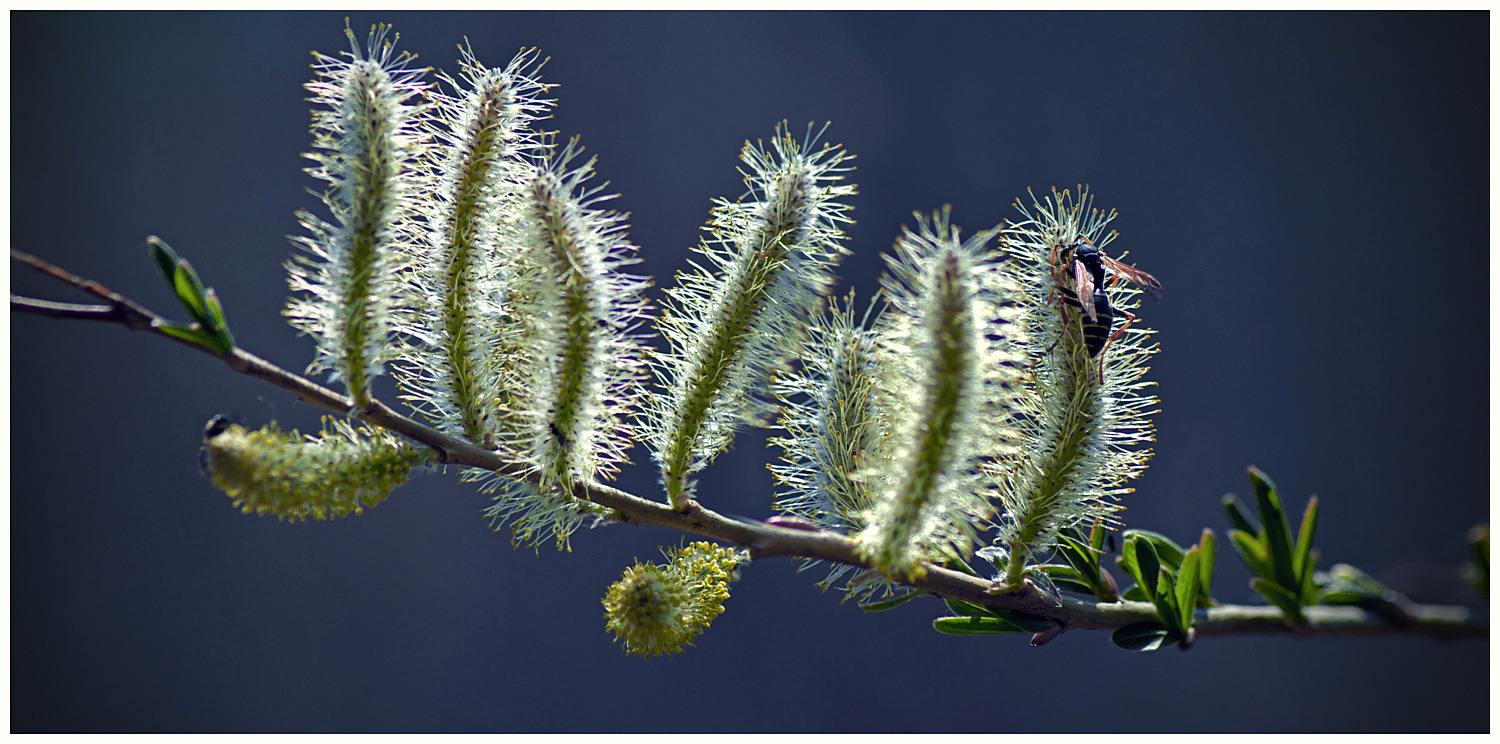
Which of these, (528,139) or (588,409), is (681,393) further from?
(528,139)

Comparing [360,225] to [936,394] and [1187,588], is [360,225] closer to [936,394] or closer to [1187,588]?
[936,394]

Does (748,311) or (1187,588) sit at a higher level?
(748,311)

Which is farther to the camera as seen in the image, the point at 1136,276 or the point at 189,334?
the point at 1136,276

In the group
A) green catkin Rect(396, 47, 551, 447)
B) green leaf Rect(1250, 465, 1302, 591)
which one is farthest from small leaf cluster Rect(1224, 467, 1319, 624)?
green catkin Rect(396, 47, 551, 447)

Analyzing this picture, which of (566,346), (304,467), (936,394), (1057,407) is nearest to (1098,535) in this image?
(1057,407)

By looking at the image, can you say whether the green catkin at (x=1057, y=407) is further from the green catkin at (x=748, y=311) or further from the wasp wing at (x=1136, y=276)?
the green catkin at (x=748, y=311)

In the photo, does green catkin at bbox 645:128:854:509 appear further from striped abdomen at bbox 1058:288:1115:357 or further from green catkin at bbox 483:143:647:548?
striped abdomen at bbox 1058:288:1115:357
